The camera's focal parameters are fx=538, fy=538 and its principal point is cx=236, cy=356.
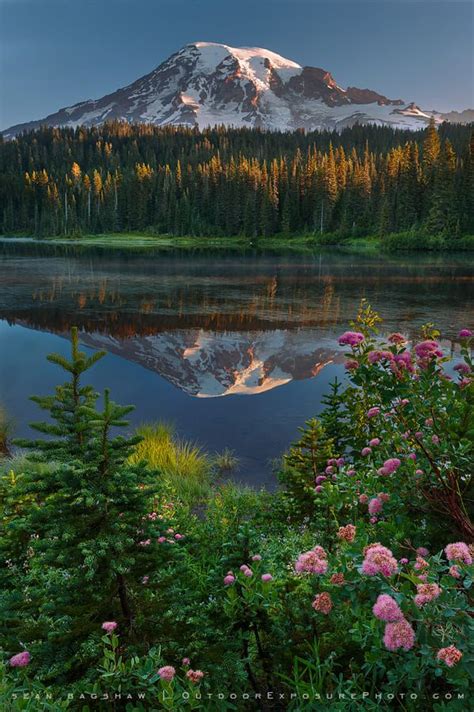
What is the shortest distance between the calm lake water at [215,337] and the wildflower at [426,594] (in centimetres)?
693

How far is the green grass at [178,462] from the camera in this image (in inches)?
332

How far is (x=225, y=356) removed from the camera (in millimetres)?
17516

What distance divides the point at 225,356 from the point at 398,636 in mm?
15386

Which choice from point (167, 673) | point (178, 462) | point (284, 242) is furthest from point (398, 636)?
point (284, 242)

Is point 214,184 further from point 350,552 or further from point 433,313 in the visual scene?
point 350,552

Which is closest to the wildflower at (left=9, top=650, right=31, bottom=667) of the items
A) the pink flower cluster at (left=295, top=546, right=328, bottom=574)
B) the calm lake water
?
the pink flower cluster at (left=295, top=546, right=328, bottom=574)

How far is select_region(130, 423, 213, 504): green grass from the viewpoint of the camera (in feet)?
27.7

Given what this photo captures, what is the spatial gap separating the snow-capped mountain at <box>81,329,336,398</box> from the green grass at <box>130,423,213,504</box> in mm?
3954

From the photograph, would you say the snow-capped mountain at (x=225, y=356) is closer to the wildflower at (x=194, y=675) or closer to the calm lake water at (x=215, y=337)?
the calm lake water at (x=215, y=337)

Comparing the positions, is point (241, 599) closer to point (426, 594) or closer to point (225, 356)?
point (426, 594)

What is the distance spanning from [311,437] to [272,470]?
9.33ft

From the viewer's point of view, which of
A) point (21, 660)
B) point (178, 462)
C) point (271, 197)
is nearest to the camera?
point (21, 660)

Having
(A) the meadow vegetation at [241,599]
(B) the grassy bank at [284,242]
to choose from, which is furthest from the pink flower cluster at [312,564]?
(B) the grassy bank at [284,242]

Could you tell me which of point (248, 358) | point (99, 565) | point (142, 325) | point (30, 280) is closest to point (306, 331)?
point (248, 358)
